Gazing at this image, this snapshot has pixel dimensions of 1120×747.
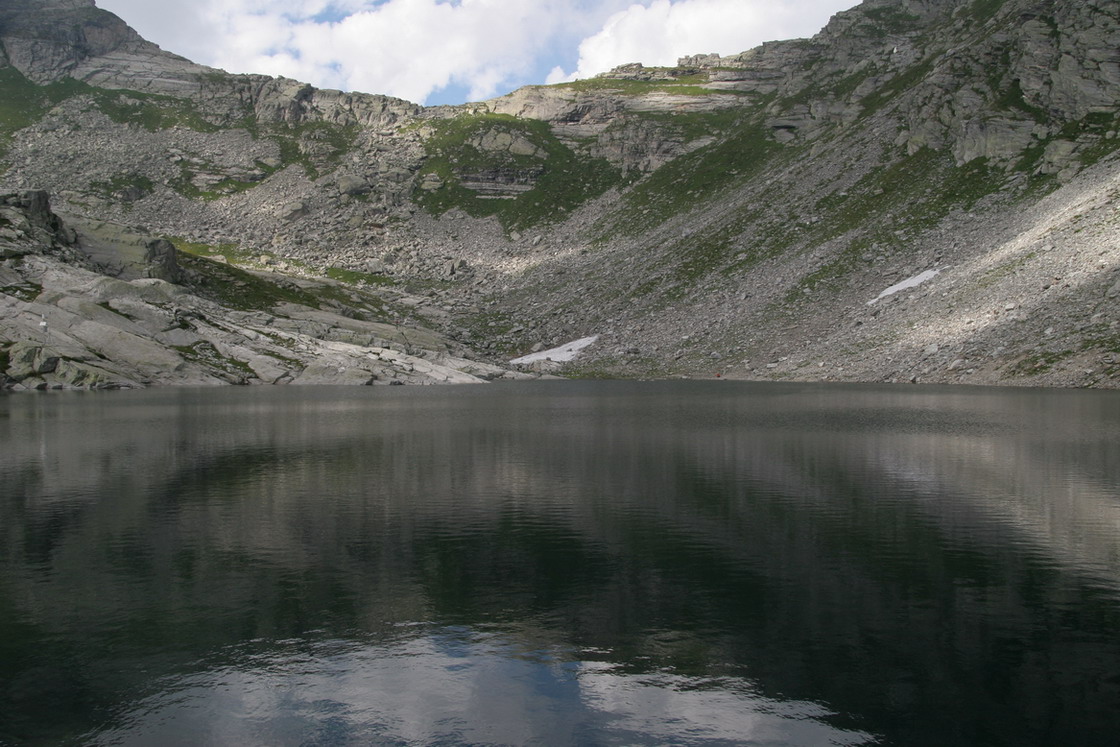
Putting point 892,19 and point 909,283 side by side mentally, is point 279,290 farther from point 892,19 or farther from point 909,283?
point 892,19

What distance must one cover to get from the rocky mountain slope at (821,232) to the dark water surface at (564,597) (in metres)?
59.4

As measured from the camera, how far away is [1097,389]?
70.1m

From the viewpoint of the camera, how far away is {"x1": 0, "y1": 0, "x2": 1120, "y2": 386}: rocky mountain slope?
89.9 meters

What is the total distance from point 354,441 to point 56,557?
23.6 m

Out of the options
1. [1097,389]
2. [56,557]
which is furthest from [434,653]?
[1097,389]

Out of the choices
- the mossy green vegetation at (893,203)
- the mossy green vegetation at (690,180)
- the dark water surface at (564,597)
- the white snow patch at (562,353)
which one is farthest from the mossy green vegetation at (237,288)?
the dark water surface at (564,597)

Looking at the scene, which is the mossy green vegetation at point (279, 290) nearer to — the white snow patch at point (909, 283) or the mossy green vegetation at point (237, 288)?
the mossy green vegetation at point (237, 288)

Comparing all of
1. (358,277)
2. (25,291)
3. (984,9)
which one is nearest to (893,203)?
(984,9)

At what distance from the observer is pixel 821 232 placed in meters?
127

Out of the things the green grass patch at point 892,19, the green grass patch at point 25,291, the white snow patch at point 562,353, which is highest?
the green grass patch at point 892,19

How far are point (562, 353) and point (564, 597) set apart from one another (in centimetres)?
11018

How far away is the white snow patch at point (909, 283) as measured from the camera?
339 ft

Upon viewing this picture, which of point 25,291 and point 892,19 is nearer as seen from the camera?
point 25,291

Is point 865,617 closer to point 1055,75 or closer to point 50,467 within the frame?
point 50,467
